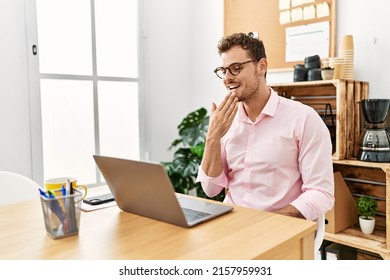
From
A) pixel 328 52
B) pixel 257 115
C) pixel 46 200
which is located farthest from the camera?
pixel 328 52

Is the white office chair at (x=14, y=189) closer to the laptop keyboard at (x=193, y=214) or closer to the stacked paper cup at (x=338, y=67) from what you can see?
the laptop keyboard at (x=193, y=214)

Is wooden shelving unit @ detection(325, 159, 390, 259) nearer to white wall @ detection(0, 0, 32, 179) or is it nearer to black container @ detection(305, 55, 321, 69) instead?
black container @ detection(305, 55, 321, 69)

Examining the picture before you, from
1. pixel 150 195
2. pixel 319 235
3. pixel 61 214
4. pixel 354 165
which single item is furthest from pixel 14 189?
pixel 354 165

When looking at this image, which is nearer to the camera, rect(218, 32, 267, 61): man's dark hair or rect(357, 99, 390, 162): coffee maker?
rect(218, 32, 267, 61): man's dark hair

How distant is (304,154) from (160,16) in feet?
6.99

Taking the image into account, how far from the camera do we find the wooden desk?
79cm

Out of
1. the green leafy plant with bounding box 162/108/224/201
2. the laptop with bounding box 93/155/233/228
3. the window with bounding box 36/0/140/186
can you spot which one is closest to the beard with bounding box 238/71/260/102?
the laptop with bounding box 93/155/233/228

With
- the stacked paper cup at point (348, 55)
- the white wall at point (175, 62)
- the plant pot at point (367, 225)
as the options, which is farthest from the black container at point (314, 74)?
the white wall at point (175, 62)

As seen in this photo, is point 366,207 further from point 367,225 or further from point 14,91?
point 14,91

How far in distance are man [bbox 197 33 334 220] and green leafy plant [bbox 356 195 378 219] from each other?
32.1 inches

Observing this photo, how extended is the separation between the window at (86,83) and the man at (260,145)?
4.71 feet
